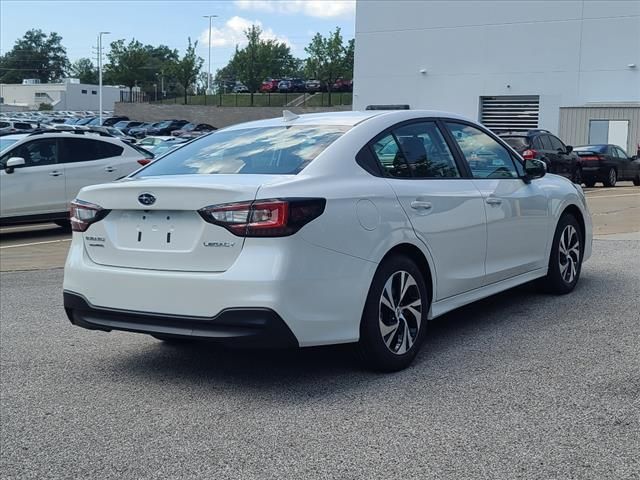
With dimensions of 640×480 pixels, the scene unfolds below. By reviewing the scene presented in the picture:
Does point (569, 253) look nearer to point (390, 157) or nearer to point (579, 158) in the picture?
point (390, 157)

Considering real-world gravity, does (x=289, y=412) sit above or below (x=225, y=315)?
below

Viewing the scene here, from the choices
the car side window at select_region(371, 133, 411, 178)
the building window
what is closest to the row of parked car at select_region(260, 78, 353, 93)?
the building window

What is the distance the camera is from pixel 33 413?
477 centimetres

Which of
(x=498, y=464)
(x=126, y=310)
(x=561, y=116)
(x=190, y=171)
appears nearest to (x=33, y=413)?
(x=126, y=310)

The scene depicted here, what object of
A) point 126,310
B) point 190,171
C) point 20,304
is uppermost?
point 190,171

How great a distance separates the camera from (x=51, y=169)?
13562mm

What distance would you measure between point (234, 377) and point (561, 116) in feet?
115

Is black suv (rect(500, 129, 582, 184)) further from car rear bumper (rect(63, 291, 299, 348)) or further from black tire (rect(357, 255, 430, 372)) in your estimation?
car rear bumper (rect(63, 291, 299, 348))

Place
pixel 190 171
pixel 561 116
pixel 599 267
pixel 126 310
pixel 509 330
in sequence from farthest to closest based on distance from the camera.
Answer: pixel 561 116 < pixel 599 267 < pixel 509 330 < pixel 190 171 < pixel 126 310

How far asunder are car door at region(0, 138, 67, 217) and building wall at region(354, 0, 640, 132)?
98.0ft

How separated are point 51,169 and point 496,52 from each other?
Result: 103ft

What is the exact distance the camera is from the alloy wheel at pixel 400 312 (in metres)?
5.20

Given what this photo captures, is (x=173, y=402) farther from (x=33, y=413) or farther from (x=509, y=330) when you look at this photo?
(x=509, y=330)

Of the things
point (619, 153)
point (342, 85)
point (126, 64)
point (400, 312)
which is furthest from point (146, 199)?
point (126, 64)
